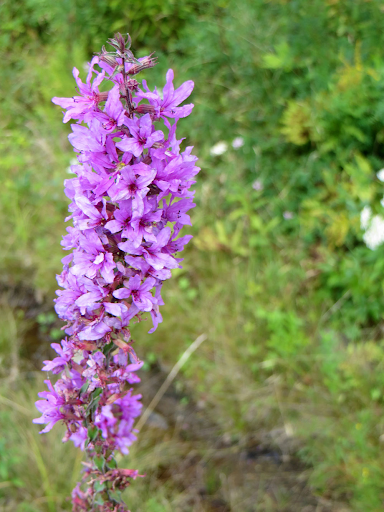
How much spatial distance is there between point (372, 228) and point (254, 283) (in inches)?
35.6

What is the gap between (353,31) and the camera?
3.59m

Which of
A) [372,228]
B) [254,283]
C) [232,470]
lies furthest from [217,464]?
[372,228]

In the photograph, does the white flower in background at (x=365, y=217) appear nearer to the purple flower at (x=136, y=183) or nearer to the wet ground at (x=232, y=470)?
the wet ground at (x=232, y=470)

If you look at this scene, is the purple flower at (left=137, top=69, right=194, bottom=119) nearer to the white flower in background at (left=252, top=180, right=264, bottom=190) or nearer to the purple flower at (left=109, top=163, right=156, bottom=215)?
the purple flower at (left=109, top=163, right=156, bottom=215)

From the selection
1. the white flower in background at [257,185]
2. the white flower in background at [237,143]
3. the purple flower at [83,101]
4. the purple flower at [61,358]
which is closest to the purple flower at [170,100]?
the purple flower at [83,101]

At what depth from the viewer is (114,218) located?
1.07 m

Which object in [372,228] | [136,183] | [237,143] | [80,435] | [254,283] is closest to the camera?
[136,183]

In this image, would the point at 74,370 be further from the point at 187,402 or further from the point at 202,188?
the point at 202,188

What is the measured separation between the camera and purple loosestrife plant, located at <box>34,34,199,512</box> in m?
1.01

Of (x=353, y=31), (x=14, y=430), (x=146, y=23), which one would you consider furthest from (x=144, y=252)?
(x=146, y=23)

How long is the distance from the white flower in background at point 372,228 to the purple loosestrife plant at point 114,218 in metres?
2.06

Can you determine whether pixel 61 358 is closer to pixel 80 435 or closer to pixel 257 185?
pixel 80 435

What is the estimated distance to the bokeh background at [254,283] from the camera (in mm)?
2635

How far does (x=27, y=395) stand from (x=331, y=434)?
2.05 m
